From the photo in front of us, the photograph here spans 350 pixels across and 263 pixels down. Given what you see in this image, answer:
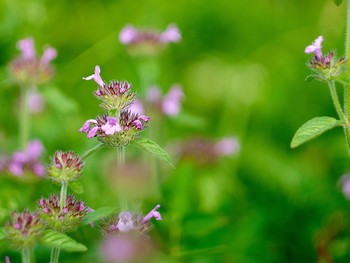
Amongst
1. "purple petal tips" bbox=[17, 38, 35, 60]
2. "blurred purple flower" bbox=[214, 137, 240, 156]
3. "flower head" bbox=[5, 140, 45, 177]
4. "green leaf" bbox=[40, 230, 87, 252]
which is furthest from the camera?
"blurred purple flower" bbox=[214, 137, 240, 156]

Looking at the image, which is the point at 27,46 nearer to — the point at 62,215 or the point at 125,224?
the point at 62,215

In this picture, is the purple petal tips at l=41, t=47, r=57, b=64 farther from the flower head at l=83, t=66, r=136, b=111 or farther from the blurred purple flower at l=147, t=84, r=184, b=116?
the flower head at l=83, t=66, r=136, b=111

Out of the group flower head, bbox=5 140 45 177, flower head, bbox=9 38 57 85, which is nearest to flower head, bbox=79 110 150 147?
flower head, bbox=5 140 45 177

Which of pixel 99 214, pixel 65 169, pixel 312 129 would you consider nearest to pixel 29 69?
pixel 65 169

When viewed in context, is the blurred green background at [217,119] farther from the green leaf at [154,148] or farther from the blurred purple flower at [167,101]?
the green leaf at [154,148]

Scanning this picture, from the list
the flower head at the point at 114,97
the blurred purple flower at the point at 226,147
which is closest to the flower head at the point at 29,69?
the blurred purple flower at the point at 226,147

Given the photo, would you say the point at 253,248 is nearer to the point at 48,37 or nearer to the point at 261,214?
the point at 261,214
